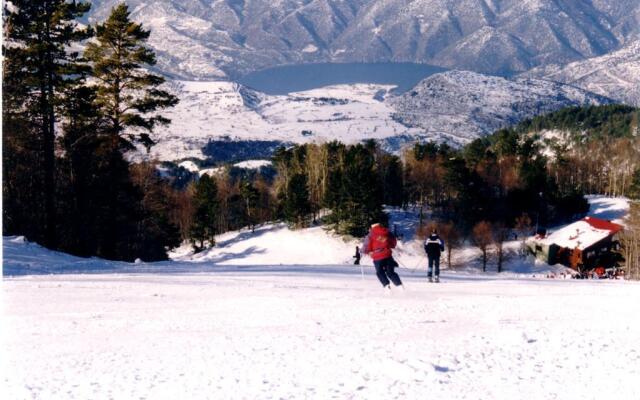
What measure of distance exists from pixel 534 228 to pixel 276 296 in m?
70.7

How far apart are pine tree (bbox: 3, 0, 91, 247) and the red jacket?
17.9 metres

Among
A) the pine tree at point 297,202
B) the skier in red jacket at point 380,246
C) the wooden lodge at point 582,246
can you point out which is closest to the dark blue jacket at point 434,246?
the skier in red jacket at point 380,246

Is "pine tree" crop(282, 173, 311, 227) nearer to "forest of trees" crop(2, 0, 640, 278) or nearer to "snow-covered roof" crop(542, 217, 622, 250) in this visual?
"forest of trees" crop(2, 0, 640, 278)

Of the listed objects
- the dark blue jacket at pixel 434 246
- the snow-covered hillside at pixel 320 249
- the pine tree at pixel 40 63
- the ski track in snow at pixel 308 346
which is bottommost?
Result: the snow-covered hillside at pixel 320 249

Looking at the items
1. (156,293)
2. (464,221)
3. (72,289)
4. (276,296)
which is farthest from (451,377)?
(464,221)

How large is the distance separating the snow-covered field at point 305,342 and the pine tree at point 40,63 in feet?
45.5

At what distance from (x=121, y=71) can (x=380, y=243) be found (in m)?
21.2

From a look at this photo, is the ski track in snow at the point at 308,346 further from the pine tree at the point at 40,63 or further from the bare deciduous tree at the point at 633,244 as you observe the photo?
the bare deciduous tree at the point at 633,244

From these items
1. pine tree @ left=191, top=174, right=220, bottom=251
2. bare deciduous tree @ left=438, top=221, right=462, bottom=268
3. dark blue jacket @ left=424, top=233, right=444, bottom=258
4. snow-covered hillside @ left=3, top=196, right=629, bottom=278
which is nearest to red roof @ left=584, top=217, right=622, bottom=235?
snow-covered hillside @ left=3, top=196, right=629, bottom=278

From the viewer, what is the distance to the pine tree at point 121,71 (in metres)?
29.5

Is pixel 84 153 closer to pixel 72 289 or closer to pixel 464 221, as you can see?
pixel 72 289

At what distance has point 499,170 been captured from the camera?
8431 cm

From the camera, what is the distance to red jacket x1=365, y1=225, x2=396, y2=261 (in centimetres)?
1338

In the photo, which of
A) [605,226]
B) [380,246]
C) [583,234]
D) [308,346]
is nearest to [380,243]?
[380,246]
